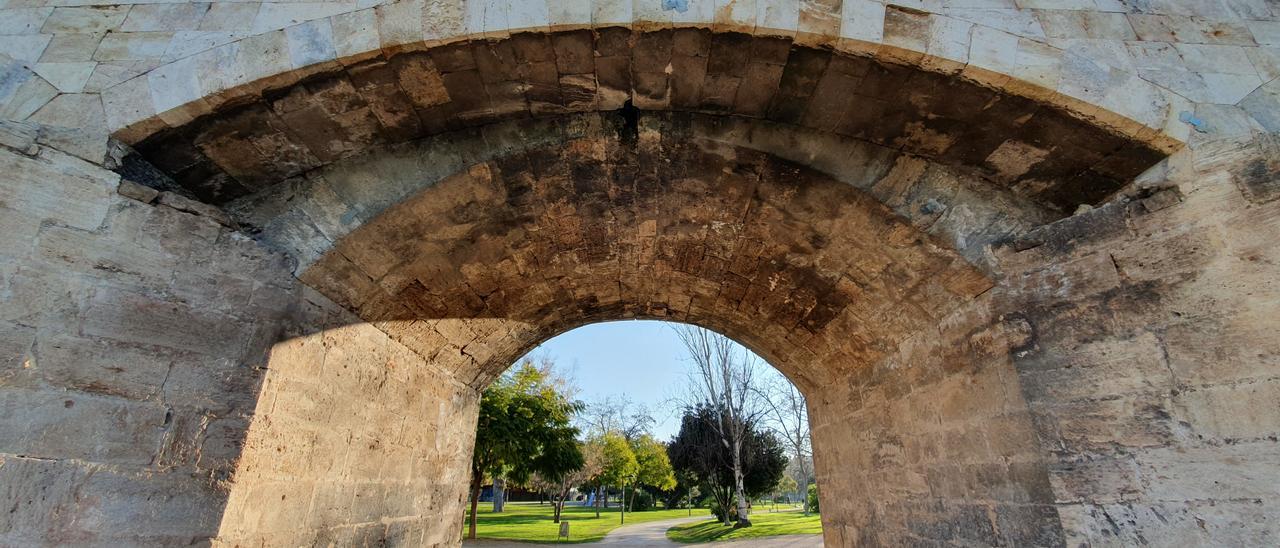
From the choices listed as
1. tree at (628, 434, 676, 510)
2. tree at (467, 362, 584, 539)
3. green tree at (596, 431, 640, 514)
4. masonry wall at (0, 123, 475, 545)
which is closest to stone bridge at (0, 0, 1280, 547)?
masonry wall at (0, 123, 475, 545)

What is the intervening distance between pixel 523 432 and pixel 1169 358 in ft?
48.9

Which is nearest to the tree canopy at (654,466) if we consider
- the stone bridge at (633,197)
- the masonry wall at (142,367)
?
the stone bridge at (633,197)

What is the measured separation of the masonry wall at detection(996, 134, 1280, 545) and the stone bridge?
12 millimetres

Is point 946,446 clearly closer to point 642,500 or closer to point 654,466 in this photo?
point 654,466

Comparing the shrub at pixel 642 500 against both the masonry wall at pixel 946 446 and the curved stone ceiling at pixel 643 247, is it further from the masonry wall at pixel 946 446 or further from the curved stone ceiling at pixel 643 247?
the curved stone ceiling at pixel 643 247

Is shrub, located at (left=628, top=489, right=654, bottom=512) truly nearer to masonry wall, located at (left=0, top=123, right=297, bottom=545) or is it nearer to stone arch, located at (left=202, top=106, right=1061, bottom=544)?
stone arch, located at (left=202, top=106, right=1061, bottom=544)

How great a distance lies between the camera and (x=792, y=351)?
5531mm

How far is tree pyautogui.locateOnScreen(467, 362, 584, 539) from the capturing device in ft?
50.5

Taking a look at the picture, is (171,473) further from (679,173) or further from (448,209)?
(679,173)

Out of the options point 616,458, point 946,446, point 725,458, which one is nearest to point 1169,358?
point 946,446

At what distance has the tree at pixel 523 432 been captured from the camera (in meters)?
15.4

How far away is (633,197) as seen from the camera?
383cm

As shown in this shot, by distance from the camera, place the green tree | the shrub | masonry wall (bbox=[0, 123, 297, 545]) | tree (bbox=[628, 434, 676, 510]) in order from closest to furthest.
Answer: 1. masonry wall (bbox=[0, 123, 297, 545])
2. the green tree
3. tree (bbox=[628, 434, 676, 510])
4. the shrub

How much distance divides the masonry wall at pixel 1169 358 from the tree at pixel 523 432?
13560mm
